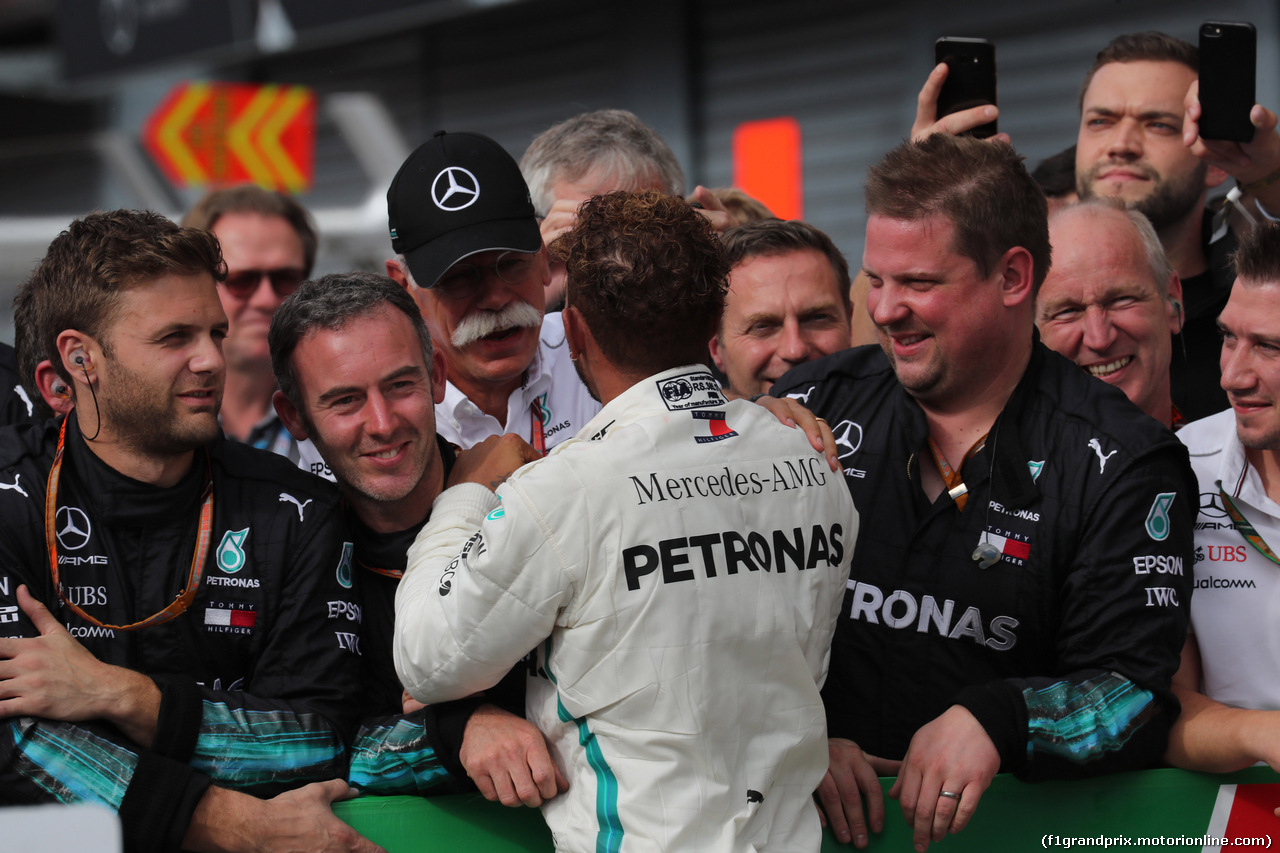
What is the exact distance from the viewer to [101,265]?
8.70 ft

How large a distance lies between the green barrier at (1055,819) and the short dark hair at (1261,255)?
1.18 metres

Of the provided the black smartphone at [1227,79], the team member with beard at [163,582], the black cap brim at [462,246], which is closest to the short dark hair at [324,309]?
the team member with beard at [163,582]

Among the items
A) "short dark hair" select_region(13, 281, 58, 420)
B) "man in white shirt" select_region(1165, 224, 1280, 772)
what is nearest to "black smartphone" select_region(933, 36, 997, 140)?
"man in white shirt" select_region(1165, 224, 1280, 772)

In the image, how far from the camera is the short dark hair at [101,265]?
2648mm

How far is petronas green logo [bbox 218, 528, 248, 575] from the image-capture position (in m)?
2.63

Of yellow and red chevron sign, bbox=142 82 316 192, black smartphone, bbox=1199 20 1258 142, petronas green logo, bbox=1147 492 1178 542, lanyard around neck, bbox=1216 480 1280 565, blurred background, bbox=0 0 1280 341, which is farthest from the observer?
yellow and red chevron sign, bbox=142 82 316 192

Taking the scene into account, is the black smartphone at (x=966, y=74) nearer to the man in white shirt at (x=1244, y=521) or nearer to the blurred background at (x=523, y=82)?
the man in white shirt at (x=1244, y=521)

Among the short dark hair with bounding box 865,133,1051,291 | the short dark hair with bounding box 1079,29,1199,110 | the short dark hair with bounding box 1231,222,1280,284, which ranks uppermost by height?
the short dark hair with bounding box 1079,29,1199,110

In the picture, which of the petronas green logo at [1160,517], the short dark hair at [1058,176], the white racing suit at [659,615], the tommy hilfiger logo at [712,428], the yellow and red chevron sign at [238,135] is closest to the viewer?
the white racing suit at [659,615]

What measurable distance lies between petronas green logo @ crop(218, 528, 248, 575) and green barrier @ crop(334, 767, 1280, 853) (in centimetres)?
57

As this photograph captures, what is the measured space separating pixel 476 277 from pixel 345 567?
0.99 metres

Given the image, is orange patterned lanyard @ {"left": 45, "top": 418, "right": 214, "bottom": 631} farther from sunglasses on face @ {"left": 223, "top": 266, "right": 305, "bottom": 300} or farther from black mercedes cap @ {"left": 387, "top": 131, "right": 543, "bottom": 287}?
sunglasses on face @ {"left": 223, "top": 266, "right": 305, "bottom": 300}

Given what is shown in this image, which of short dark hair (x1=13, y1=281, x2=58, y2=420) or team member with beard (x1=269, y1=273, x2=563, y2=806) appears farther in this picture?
short dark hair (x1=13, y1=281, x2=58, y2=420)

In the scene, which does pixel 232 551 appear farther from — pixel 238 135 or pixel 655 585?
pixel 238 135
